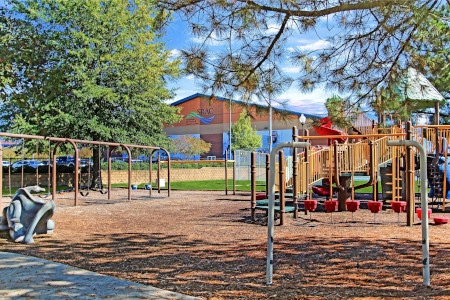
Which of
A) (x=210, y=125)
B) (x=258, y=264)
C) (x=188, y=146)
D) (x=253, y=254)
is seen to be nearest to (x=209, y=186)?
(x=253, y=254)

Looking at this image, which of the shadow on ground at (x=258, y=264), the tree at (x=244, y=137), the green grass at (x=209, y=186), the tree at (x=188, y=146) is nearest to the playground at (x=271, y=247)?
the shadow on ground at (x=258, y=264)

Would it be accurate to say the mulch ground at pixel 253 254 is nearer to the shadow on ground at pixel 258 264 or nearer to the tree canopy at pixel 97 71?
the shadow on ground at pixel 258 264

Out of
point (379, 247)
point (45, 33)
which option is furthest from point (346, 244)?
point (45, 33)

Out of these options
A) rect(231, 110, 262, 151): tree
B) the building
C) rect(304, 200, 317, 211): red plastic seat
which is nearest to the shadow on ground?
rect(304, 200, 317, 211): red plastic seat

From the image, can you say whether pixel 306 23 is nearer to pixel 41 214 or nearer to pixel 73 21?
pixel 41 214

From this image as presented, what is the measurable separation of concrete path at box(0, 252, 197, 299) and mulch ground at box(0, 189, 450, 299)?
0.94 feet

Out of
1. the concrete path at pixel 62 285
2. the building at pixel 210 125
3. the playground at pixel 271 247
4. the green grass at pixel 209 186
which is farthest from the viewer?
the building at pixel 210 125

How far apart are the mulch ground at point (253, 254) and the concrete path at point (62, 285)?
0.29 meters

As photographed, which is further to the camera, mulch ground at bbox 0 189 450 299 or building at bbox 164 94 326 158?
building at bbox 164 94 326 158

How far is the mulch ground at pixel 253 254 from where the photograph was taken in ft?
14.7

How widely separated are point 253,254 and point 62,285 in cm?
269

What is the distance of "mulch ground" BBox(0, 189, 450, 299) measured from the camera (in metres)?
4.47

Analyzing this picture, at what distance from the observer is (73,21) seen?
1947 cm

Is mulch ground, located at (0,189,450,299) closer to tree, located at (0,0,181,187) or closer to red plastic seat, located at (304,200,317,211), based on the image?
red plastic seat, located at (304,200,317,211)
